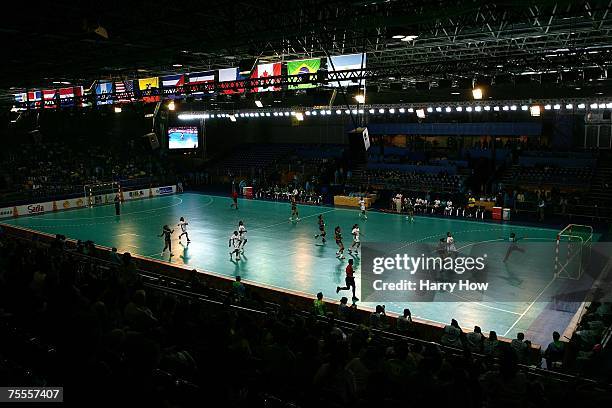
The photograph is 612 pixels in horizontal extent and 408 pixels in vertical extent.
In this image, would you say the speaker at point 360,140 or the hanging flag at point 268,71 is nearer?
the speaker at point 360,140

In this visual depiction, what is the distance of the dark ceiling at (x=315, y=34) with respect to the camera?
52.4 feet

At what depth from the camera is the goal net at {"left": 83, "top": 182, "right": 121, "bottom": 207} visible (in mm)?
39281

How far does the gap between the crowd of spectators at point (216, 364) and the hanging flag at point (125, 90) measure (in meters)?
23.7

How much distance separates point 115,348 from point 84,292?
364 centimetres

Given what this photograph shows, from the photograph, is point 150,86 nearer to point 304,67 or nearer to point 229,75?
point 229,75

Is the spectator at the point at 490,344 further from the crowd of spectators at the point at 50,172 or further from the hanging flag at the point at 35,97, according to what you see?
the hanging flag at the point at 35,97

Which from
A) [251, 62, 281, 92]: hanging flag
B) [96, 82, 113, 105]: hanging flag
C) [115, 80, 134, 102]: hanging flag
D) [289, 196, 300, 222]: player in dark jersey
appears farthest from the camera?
[96, 82, 113, 105]: hanging flag

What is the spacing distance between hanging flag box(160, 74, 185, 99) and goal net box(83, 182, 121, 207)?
13.5 metres

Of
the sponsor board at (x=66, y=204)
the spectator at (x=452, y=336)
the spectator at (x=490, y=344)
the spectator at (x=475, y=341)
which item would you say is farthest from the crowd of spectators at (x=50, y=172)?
the spectator at (x=490, y=344)

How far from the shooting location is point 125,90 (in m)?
30.5

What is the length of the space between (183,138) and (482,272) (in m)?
34.8

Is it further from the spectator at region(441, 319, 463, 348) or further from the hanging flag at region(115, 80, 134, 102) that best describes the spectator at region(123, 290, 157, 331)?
the hanging flag at region(115, 80, 134, 102)

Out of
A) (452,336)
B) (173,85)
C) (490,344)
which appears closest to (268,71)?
(173,85)

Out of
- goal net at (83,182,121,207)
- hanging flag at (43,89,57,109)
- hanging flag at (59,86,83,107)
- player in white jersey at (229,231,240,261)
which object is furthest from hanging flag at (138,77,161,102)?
goal net at (83,182,121,207)
